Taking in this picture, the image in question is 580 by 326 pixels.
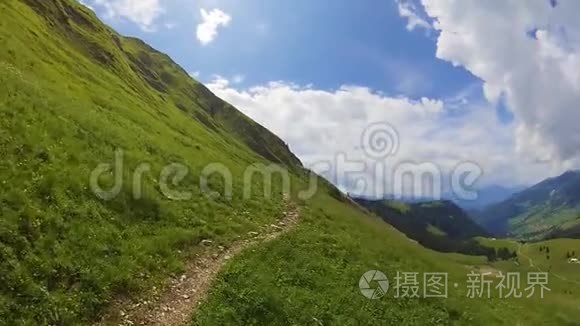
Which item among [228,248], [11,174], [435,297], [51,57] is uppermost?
[51,57]

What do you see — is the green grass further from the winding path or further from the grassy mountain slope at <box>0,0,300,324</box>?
the grassy mountain slope at <box>0,0,300,324</box>

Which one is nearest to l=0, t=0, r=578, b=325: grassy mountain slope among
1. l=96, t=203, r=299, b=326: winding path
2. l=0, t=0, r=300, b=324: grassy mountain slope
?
l=0, t=0, r=300, b=324: grassy mountain slope

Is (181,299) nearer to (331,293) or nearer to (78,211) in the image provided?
(78,211)

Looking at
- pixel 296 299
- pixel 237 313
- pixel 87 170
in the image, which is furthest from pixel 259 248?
pixel 87 170

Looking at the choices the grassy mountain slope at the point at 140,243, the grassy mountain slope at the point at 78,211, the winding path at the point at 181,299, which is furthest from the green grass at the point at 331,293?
the grassy mountain slope at the point at 78,211

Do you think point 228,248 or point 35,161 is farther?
point 228,248

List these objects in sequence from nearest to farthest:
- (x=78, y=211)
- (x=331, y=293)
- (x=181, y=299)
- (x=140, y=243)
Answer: (x=181, y=299), (x=78, y=211), (x=140, y=243), (x=331, y=293)

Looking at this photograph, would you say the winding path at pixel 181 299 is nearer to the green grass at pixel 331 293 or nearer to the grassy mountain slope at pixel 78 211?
the green grass at pixel 331 293

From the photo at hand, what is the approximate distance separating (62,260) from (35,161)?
791cm

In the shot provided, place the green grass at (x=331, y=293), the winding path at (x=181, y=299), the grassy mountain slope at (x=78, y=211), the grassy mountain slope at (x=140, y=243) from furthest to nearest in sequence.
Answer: the green grass at (x=331, y=293) < the winding path at (x=181, y=299) < the grassy mountain slope at (x=140, y=243) < the grassy mountain slope at (x=78, y=211)

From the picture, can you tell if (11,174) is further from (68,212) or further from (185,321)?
(185,321)

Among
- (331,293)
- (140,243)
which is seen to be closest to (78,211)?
(140,243)

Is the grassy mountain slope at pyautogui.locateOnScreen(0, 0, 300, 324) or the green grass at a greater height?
the grassy mountain slope at pyautogui.locateOnScreen(0, 0, 300, 324)

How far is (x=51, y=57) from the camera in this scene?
214 feet
